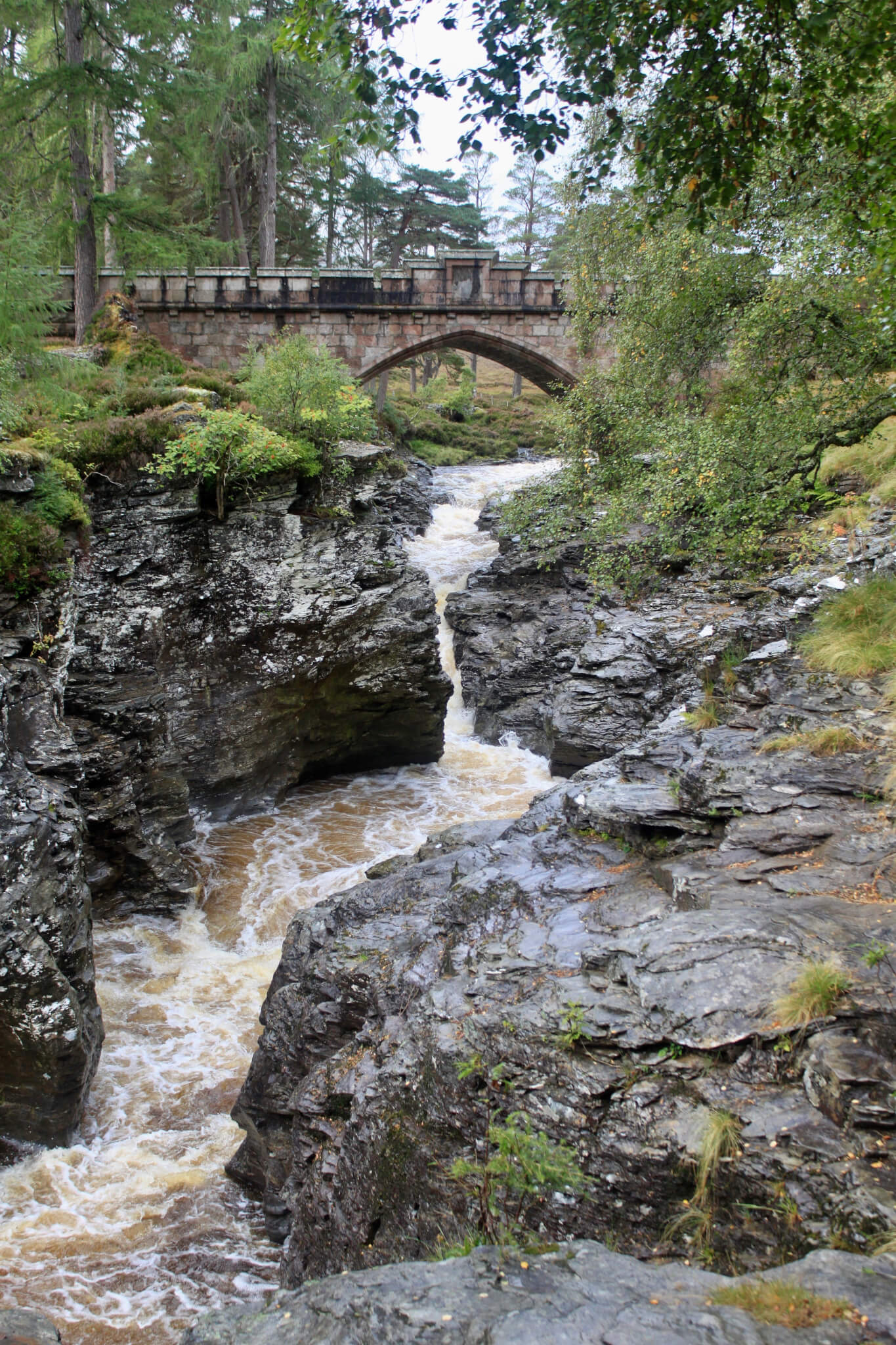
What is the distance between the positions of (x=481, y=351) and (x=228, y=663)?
1390 centimetres

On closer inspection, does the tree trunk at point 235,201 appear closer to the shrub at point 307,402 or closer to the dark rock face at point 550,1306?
the shrub at point 307,402

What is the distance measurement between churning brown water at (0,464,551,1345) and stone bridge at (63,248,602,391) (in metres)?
12.3

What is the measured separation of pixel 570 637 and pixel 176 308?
13467 millimetres

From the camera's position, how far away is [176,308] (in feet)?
65.0

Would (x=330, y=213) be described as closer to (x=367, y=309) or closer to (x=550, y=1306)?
(x=367, y=309)

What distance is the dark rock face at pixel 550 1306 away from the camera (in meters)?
2.58

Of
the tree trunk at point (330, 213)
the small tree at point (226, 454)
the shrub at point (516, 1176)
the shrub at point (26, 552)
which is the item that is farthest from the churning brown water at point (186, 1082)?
the tree trunk at point (330, 213)

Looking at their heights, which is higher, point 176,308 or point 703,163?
point 176,308

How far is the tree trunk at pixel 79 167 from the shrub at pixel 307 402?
18.6ft

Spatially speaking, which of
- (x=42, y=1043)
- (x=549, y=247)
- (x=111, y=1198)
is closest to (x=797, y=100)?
(x=42, y=1043)

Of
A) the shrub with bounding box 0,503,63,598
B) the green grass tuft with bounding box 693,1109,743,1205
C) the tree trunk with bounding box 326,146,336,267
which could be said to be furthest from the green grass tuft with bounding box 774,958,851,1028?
the tree trunk with bounding box 326,146,336,267

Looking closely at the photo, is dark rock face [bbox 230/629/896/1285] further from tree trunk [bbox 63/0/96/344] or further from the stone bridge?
the stone bridge

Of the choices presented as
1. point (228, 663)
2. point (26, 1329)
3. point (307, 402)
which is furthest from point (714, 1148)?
point (307, 402)

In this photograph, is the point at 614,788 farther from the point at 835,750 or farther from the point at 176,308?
the point at 176,308
